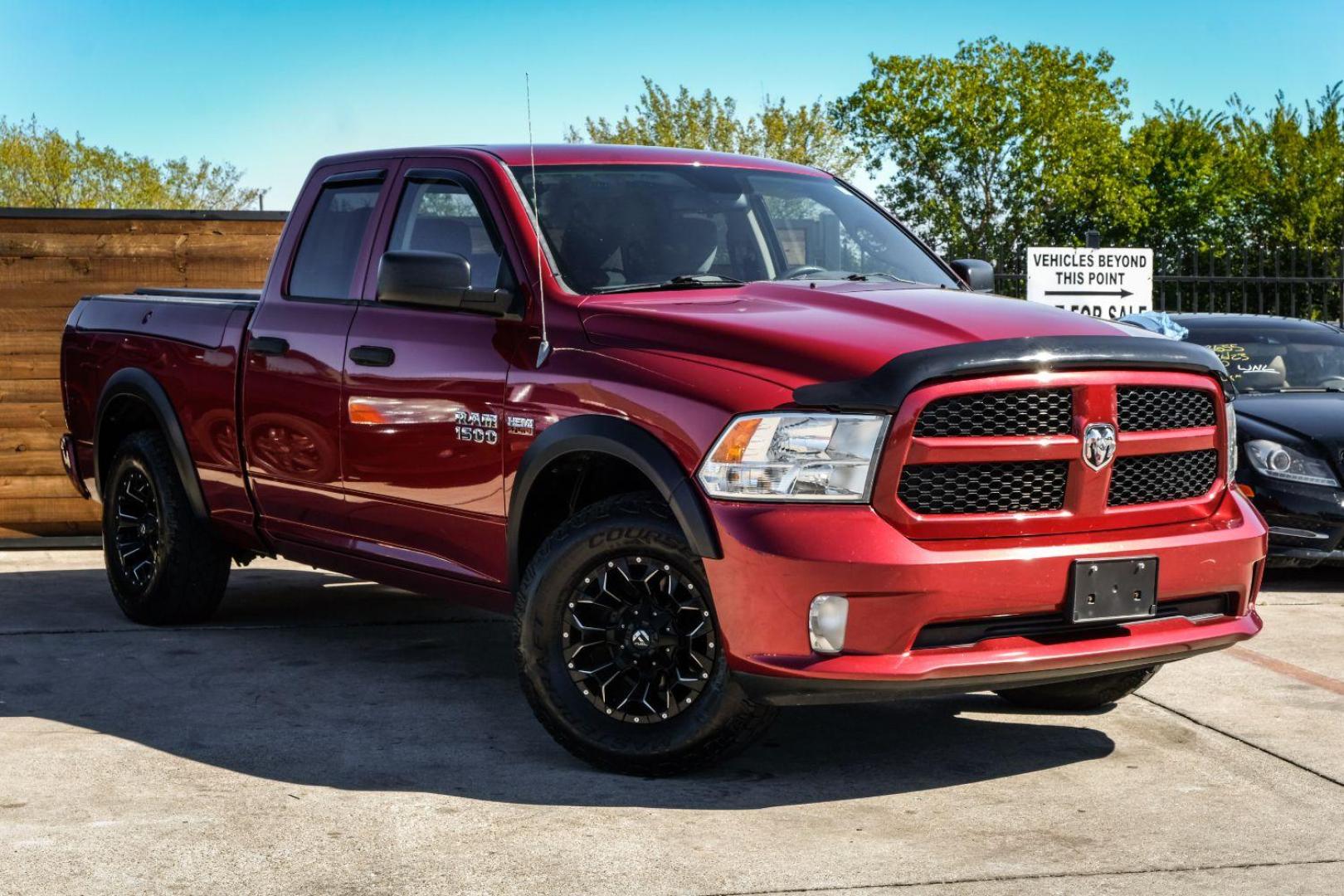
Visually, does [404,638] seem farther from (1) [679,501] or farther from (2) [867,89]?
(2) [867,89]

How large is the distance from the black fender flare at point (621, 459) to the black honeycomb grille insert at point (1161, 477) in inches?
46.3

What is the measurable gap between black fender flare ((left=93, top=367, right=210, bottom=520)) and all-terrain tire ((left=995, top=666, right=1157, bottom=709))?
11.6 ft

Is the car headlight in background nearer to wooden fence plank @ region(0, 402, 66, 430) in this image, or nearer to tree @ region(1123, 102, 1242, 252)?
wooden fence plank @ region(0, 402, 66, 430)

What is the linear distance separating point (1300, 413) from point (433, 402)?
18.2 ft

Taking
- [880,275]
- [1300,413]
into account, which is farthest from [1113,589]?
[1300,413]

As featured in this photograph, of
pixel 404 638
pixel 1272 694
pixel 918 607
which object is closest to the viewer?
pixel 918 607

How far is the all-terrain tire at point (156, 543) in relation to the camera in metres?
7.61

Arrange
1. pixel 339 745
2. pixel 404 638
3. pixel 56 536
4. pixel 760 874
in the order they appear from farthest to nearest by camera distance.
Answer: pixel 56 536, pixel 404 638, pixel 339 745, pixel 760 874

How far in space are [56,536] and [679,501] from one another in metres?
7.30

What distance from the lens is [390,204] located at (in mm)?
6496

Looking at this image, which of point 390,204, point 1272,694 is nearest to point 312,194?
point 390,204

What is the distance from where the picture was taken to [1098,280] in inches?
580

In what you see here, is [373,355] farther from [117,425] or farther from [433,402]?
[117,425]

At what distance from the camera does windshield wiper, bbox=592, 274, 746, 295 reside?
565 centimetres
